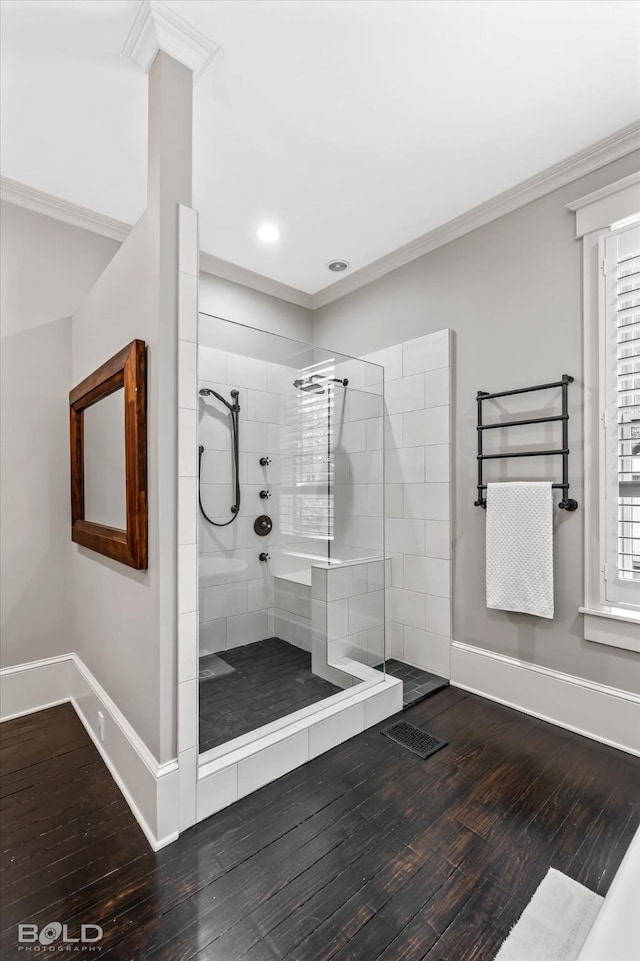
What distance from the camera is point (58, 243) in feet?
8.18

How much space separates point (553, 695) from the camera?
7.35 feet

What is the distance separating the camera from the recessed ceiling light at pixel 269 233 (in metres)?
2.75

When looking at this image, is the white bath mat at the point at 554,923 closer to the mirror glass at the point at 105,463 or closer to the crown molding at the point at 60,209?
the mirror glass at the point at 105,463

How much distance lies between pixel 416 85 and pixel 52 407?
2.36 m

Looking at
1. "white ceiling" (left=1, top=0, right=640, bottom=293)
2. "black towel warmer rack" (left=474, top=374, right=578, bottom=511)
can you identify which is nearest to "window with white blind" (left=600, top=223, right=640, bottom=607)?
"black towel warmer rack" (left=474, top=374, right=578, bottom=511)

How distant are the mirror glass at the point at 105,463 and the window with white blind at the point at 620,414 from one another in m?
2.17

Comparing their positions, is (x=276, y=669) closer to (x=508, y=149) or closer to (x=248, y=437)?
(x=248, y=437)

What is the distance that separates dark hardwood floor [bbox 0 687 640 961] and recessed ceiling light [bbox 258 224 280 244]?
291 centimetres

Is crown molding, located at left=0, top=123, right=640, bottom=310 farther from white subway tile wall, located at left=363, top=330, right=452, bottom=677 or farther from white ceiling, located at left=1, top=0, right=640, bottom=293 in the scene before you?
white subway tile wall, located at left=363, top=330, right=452, bottom=677

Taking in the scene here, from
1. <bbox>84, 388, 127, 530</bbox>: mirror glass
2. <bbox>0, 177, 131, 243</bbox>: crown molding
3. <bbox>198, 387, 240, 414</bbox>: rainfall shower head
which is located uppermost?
<bbox>0, 177, 131, 243</bbox>: crown molding

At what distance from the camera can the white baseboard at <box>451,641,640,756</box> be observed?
6.61 feet

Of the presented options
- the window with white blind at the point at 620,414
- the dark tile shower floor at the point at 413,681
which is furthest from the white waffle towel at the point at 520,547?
the dark tile shower floor at the point at 413,681

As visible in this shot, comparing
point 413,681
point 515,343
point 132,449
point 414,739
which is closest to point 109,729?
point 132,449

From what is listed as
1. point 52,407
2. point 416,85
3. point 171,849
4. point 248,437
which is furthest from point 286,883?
point 416,85
